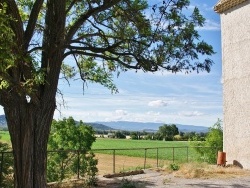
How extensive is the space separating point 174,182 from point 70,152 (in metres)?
4.57

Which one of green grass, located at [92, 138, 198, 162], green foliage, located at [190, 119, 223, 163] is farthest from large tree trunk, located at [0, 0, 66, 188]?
green foliage, located at [190, 119, 223, 163]

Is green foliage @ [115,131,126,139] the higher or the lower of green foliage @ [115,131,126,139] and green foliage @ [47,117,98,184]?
the higher

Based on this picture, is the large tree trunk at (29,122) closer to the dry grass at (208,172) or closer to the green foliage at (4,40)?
the green foliage at (4,40)

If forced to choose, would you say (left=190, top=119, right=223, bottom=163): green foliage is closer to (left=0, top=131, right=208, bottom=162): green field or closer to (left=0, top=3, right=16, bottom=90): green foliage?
(left=0, top=131, right=208, bottom=162): green field

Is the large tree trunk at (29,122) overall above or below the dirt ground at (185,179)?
above

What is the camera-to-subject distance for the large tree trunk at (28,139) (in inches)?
380

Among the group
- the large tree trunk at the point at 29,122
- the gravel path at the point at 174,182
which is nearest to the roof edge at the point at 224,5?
the gravel path at the point at 174,182

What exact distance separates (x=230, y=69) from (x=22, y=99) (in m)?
12.4

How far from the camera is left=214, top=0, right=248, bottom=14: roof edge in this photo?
1935cm

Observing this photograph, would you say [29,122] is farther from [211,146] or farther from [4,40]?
[211,146]

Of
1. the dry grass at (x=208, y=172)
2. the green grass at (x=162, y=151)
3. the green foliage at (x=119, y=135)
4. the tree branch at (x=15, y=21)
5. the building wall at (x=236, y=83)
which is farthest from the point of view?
the green foliage at (x=119, y=135)

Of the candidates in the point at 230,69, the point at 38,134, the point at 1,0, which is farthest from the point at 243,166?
the point at 1,0

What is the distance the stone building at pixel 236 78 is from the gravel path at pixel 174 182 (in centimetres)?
321

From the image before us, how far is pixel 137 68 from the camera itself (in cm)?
1159
